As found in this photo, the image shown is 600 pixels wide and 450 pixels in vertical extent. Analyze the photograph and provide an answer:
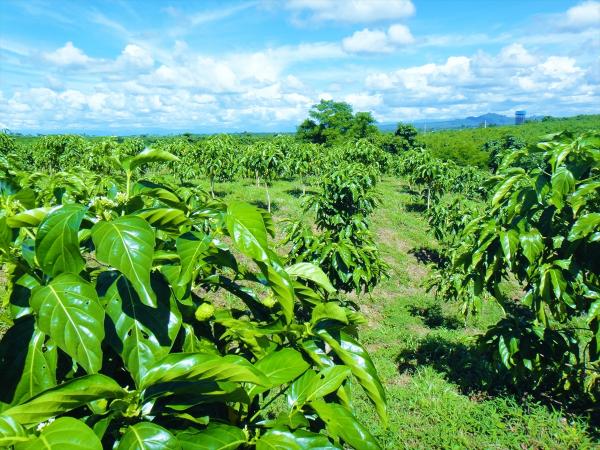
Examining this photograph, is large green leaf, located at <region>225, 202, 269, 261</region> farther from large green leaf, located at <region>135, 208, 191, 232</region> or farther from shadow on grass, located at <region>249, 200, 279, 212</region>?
shadow on grass, located at <region>249, 200, 279, 212</region>

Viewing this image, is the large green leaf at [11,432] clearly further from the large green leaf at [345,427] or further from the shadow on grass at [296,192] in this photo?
the shadow on grass at [296,192]

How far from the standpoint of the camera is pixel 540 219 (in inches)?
147

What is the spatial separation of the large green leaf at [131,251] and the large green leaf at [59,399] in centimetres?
22

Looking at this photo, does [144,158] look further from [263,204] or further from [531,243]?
[263,204]

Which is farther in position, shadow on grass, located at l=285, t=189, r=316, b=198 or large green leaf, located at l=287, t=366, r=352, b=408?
shadow on grass, located at l=285, t=189, r=316, b=198

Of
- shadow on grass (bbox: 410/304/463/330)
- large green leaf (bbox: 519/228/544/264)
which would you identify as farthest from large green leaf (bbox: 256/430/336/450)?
shadow on grass (bbox: 410/304/463/330)

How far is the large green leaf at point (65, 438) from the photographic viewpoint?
0.77 meters

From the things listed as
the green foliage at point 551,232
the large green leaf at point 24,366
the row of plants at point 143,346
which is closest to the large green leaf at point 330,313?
the row of plants at point 143,346

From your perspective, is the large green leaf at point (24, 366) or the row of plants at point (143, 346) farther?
the large green leaf at point (24, 366)

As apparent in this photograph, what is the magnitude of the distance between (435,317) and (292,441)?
1016cm

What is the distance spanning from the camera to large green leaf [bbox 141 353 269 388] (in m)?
0.89

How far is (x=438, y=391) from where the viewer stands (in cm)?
639

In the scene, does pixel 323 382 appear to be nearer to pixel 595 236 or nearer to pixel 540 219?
pixel 595 236

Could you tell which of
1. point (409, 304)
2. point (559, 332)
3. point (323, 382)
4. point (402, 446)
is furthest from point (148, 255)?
point (409, 304)
